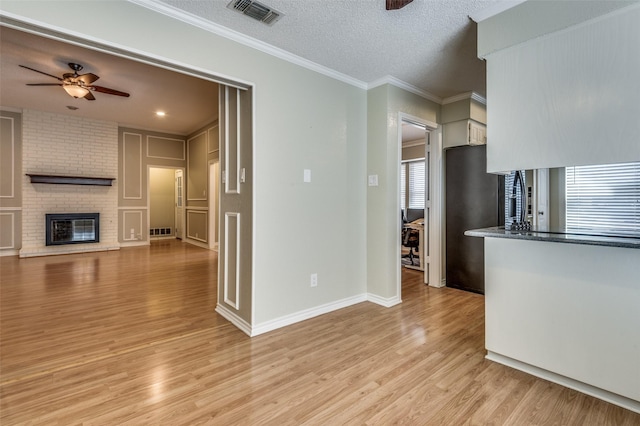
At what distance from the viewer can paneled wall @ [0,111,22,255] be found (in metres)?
5.97

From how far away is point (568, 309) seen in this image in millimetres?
1878

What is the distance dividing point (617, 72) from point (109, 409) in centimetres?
338

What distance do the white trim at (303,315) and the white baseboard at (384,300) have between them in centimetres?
8

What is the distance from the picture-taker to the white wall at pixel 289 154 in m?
2.04

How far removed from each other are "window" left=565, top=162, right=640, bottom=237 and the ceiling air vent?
2.46m

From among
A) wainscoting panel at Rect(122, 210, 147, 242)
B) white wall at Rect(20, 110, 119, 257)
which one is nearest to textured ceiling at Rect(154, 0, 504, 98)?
white wall at Rect(20, 110, 119, 257)

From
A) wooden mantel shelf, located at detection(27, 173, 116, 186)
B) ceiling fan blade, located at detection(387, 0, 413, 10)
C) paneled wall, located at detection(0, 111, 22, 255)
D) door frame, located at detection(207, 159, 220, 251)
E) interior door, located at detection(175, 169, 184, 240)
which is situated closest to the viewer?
ceiling fan blade, located at detection(387, 0, 413, 10)

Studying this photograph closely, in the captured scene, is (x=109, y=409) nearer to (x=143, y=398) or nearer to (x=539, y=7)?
(x=143, y=398)

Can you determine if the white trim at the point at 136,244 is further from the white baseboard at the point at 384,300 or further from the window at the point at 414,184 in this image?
the window at the point at 414,184

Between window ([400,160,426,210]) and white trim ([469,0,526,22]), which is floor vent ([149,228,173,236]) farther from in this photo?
white trim ([469,0,526,22])

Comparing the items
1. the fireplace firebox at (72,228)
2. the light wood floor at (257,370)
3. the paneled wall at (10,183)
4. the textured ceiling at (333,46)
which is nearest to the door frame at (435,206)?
the textured ceiling at (333,46)

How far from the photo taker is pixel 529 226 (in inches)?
92.1

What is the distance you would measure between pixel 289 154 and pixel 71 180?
20.0ft

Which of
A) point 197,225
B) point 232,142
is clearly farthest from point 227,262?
point 197,225
